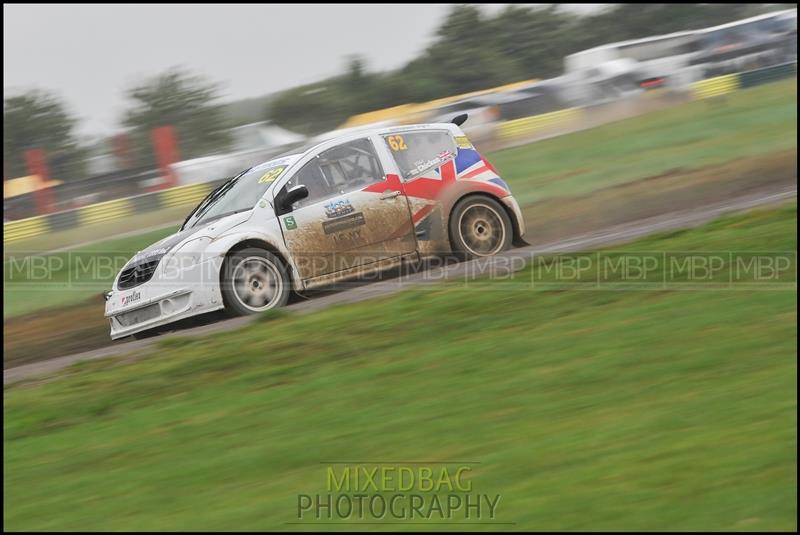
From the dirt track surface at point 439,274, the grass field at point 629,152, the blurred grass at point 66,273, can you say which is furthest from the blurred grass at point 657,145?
the blurred grass at point 66,273

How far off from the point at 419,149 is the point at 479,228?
1.06 meters

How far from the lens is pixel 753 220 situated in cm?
1140

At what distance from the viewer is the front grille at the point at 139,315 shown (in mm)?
10055

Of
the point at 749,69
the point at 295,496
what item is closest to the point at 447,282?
the point at 295,496

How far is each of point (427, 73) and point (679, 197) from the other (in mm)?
19353

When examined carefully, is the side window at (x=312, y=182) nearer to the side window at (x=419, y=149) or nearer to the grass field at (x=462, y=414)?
the side window at (x=419, y=149)

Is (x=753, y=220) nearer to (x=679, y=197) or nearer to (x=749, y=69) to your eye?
Answer: (x=679, y=197)

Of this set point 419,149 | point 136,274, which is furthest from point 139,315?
point 419,149

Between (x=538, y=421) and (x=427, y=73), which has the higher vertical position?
(x=427, y=73)

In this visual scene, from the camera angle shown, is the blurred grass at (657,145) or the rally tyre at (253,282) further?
the blurred grass at (657,145)

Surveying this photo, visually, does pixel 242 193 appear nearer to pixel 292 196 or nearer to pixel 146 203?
pixel 292 196

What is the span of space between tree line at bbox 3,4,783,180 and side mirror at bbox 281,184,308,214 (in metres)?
13.5

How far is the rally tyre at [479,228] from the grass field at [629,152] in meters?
5.21

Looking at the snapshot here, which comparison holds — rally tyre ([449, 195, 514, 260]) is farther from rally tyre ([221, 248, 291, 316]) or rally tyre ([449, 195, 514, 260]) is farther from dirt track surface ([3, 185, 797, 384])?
rally tyre ([221, 248, 291, 316])
